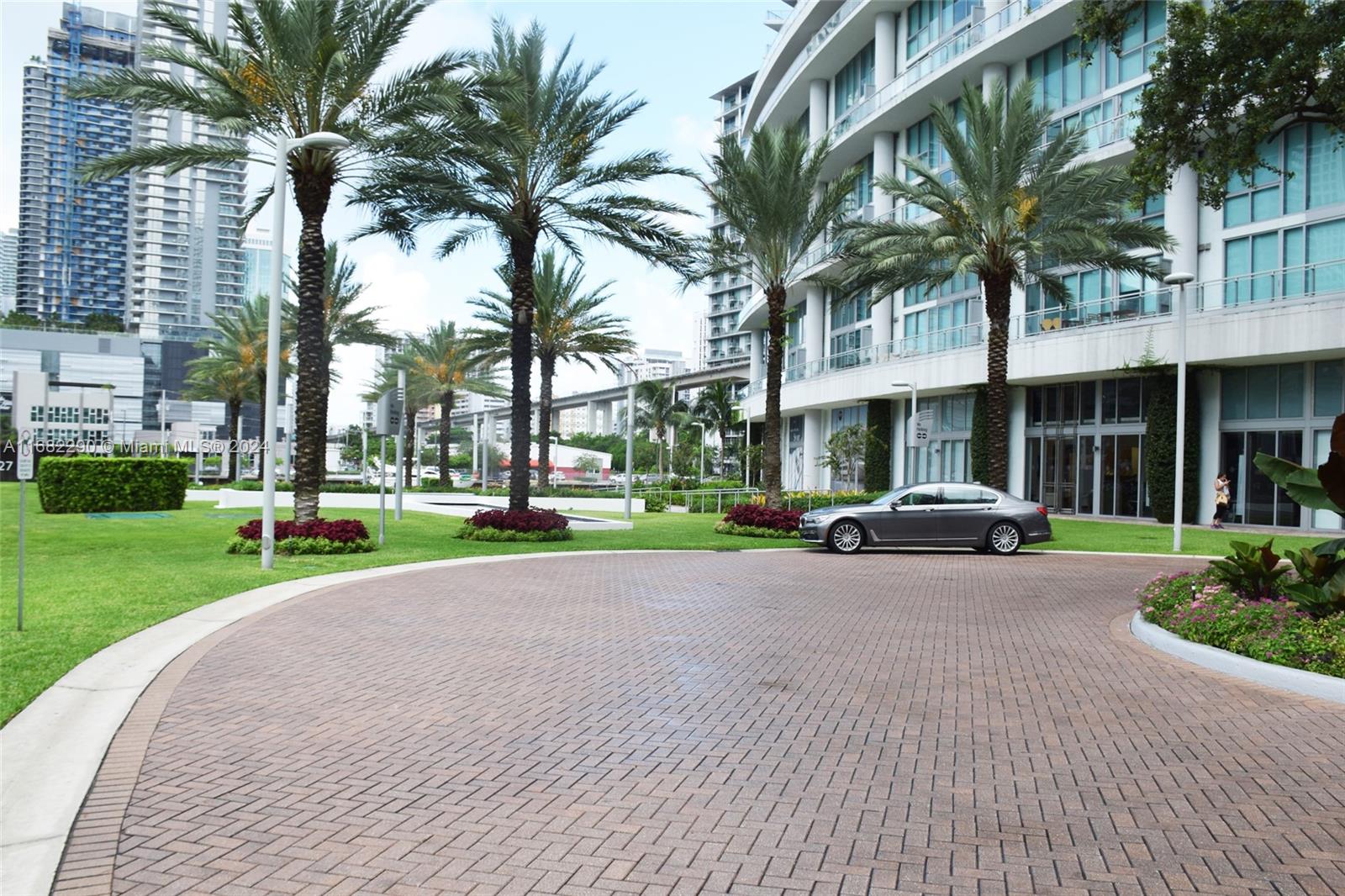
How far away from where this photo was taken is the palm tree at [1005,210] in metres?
25.0

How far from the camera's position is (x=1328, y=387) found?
26359 mm

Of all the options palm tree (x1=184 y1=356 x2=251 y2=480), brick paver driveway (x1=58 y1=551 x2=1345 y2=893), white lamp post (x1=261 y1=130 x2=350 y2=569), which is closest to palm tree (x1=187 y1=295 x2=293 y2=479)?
palm tree (x1=184 y1=356 x2=251 y2=480)

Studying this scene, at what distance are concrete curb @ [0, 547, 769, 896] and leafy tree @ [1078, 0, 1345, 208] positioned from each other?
49.2 feet

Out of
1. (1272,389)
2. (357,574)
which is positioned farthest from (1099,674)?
(1272,389)

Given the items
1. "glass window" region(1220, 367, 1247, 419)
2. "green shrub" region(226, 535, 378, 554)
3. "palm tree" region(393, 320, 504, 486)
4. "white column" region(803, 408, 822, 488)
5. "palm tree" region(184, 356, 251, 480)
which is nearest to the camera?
"green shrub" region(226, 535, 378, 554)

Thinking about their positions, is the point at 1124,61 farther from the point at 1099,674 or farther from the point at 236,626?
the point at 236,626

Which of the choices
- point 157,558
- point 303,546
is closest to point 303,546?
point 303,546

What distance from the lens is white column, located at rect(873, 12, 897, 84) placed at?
4128cm

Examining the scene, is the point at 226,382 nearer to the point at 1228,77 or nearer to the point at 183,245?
the point at 1228,77

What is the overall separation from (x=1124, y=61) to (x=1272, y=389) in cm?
1173

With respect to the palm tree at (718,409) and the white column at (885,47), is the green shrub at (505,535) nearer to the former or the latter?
the white column at (885,47)

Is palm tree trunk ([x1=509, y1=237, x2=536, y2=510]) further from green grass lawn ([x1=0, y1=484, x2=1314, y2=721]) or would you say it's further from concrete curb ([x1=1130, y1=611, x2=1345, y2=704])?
concrete curb ([x1=1130, y1=611, x2=1345, y2=704])

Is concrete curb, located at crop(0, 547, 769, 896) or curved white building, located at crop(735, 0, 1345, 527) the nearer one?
concrete curb, located at crop(0, 547, 769, 896)

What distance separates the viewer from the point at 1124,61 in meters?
31.6
